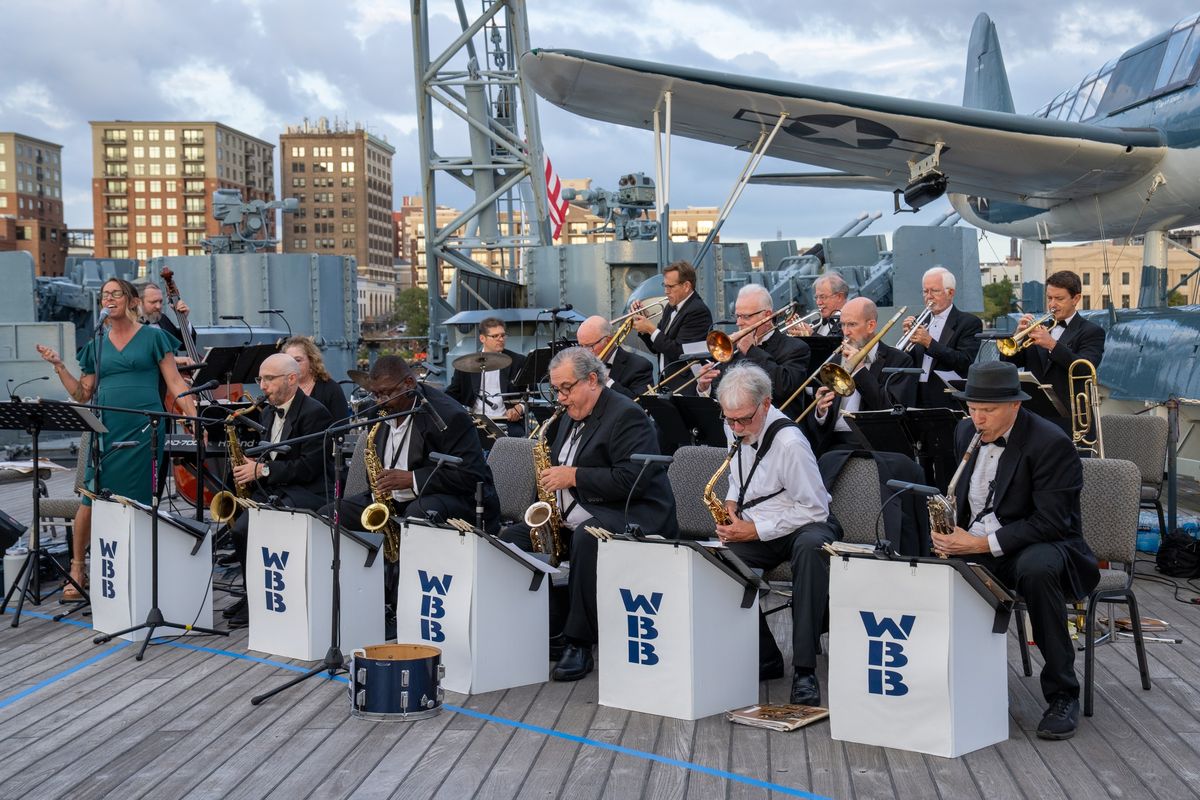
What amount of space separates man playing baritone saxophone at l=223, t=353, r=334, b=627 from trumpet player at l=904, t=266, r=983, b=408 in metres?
3.84

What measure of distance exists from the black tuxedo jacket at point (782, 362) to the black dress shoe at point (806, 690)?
Result: 2.19 meters

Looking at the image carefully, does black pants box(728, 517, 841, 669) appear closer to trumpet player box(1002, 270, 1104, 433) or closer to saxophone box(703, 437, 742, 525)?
saxophone box(703, 437, 742, 525)

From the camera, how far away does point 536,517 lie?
630 cm

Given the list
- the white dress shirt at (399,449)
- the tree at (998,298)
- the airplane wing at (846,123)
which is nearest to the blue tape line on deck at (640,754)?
the white dress shirt at (399,449)

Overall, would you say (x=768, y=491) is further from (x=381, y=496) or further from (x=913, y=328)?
(x=913, y=328)

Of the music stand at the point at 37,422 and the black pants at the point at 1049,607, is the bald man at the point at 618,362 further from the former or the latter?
the black pants at the point at 1049,607

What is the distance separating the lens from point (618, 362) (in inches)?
368

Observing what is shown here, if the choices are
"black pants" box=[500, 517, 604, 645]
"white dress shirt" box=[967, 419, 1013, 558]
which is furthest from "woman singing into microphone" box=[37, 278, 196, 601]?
"white dress shirt" box=[967, 419, 1013, 558]

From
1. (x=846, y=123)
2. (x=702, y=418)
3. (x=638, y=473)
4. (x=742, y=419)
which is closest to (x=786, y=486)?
(x=742, y=419)

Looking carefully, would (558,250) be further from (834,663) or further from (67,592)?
(834,663)

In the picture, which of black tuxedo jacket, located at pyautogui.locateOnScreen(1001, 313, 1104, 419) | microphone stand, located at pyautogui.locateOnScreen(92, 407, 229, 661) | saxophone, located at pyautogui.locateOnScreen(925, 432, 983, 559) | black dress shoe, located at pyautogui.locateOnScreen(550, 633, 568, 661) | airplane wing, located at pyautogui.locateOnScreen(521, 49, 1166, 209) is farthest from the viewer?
airplane wing, located at pyautogui.locateOnScreen(521, 49, 1166, 209)

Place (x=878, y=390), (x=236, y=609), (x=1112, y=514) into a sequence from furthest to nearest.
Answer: (x=236, y=609)
(x=878, y=390)
(x=1112, y=514)

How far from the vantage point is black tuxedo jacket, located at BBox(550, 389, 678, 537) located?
6270 mm

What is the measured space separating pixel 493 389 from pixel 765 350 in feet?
12.6
